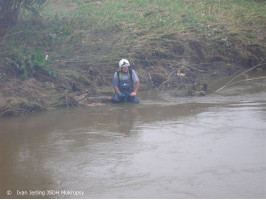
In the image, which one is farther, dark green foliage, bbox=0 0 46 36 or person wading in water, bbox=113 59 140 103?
dark green foliage, bbox=0 0 46 36

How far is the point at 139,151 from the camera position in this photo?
674cm

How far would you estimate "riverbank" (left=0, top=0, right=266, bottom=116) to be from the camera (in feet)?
34.8

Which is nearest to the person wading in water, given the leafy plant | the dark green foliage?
the leafy plant

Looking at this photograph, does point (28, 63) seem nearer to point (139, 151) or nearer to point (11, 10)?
point (11, 10)

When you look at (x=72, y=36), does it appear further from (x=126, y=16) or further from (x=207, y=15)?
(x=207, y=15)

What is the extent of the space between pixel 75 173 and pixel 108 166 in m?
0.49

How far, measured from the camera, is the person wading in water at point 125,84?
10.2 metres

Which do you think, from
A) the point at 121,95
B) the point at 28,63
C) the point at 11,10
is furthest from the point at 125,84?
the point at 11,10

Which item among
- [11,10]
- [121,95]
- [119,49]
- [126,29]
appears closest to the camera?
[121,95]

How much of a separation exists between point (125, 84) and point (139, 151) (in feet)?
12.3

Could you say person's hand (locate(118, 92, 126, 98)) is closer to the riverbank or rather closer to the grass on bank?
the riverbank

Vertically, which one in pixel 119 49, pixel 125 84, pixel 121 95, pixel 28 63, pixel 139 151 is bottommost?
pixel 139 151

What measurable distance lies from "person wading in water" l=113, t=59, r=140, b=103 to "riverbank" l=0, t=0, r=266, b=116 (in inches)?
19.2

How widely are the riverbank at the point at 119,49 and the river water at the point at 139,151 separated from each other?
110 cm
